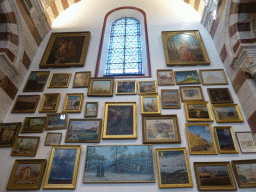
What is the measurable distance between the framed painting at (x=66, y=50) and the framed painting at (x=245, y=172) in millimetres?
4424

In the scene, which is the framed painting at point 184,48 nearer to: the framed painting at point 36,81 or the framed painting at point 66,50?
the framed painting at point 66,50

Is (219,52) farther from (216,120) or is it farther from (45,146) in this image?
(45,146)

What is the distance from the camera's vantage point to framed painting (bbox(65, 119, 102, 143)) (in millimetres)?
4429

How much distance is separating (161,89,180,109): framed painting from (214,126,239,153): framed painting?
3.30ft

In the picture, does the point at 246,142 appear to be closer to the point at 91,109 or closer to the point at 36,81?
the point at 91,109

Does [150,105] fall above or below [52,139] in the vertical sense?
above

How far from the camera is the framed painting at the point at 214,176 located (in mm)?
3723

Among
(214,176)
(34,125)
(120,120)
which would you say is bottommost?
(214,176)

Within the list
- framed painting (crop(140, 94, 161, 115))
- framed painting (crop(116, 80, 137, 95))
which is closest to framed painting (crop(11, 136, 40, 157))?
framed painting (crop(116, 80, 137, 95))

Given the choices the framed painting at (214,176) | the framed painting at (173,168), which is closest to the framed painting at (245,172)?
the framed painting at (214,176)

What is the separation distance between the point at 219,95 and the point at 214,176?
195 cm

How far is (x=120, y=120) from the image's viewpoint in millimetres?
4695

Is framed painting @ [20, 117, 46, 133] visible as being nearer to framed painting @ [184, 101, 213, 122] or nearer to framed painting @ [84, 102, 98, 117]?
framed painting @ [84, 102, 98, 117]

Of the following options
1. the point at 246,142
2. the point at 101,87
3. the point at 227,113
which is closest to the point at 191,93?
the point at 227,113
